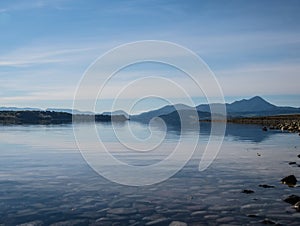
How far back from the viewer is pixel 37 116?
652 feet

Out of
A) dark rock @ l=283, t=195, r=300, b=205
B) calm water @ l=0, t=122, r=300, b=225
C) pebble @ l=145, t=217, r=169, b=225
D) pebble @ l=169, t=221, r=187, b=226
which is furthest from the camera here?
dark rock @ l=283, t=195, r=300, b=205

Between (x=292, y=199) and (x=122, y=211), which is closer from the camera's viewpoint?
(x=122, y=211)

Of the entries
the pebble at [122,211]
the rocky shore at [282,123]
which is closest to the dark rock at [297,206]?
the pebble at [122,211]

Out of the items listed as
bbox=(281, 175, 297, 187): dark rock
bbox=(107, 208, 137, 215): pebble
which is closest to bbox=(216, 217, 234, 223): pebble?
bbox=(107, 208, 137, 215): pebble

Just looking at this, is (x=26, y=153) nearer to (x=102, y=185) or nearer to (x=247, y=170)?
(x=102, y=185)

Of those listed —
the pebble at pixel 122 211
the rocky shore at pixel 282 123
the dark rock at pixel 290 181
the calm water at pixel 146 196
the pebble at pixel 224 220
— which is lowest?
the pebble at pixel 224 220

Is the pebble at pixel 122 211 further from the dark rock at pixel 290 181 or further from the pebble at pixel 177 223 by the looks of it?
→ the dark rock at pixel 290 181

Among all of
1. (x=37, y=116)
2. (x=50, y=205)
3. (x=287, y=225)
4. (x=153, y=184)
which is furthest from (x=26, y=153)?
(x=37, y=116)

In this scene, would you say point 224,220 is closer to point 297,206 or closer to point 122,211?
point 297,206

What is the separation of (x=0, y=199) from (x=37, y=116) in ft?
618

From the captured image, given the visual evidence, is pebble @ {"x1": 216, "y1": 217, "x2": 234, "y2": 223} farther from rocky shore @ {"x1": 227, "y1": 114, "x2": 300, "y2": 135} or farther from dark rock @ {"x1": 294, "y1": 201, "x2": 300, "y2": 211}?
rocky shore @ {"x1": 227, "y1": 114, "x2": 300, "y2": 135}

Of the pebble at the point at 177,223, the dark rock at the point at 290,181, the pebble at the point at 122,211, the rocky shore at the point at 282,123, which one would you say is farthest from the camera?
the rocky shore at the point at 282,123

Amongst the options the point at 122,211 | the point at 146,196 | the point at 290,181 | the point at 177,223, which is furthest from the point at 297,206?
the point at 122,211

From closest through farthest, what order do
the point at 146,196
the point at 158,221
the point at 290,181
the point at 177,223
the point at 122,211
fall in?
the point at 177,223, the point at 158,221, the point at 122,211, the point at 146,196, the point at 290,181
